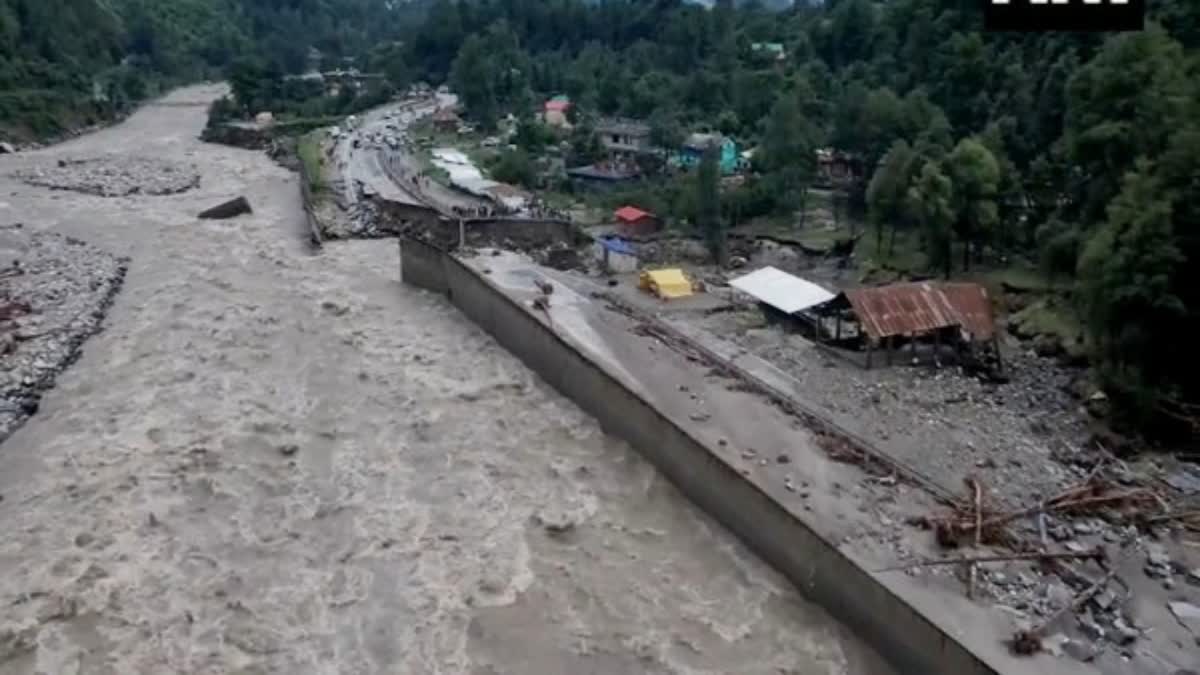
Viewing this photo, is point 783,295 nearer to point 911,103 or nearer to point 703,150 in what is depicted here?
point 911,103

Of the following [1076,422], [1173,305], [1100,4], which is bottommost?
[1076,422]

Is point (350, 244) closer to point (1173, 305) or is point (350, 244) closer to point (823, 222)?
point (823, 222)

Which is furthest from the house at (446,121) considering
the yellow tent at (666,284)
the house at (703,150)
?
the yellow tent at (666,284)

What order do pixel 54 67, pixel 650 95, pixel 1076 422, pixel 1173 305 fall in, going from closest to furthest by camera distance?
pixel 1173 305
pixel 1076 422
pixel 650 95
pixel 54 67

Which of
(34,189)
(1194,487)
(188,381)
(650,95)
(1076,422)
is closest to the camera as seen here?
(1194,487)

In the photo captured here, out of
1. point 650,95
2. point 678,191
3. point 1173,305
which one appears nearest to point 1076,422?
point 1173,305

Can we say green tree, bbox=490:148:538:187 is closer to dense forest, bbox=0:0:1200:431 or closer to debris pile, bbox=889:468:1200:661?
dense forest, bbox=0:0:1200:431

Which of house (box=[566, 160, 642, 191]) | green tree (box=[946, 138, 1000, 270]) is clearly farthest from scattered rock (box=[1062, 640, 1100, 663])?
house (box=[566, 160, 642, 191])
